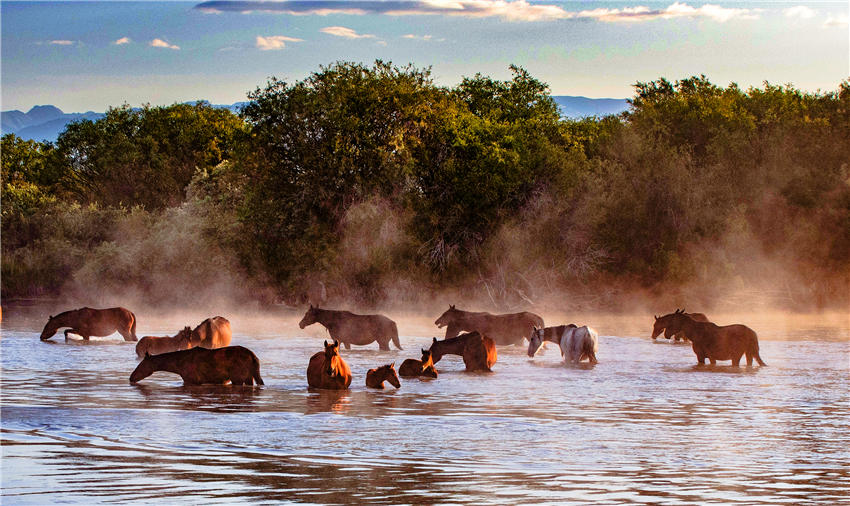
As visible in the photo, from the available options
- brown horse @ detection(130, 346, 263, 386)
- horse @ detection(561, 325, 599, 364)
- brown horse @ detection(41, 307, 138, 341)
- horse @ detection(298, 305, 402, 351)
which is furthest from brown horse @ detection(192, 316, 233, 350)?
horse @ detection(561, 325, 599, 364)

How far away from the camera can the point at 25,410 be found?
13602 millimetres

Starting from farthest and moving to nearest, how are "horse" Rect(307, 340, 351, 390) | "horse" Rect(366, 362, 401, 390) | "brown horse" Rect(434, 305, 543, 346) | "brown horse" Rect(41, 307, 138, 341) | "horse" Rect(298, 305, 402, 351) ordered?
"brown horse" Rect(41, 307, 138, 341), "brown horse" Rect(434, 305, 543, 346), "horse" Rect(298, 305, 402, 351), "horse" Rect(366, 362, 401, 390), "horse" Rect(307, 340, 351, 390)

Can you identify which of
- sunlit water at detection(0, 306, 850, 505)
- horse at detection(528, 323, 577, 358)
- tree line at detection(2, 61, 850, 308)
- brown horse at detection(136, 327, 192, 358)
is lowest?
sunlit water at detection(0, 306, 850, 505)

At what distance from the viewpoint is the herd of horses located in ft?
53.6

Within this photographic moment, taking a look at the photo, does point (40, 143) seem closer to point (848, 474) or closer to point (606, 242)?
point (606, 242)

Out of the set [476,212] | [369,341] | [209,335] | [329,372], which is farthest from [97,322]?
[476,212]

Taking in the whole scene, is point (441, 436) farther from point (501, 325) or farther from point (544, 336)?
point (501, 325)

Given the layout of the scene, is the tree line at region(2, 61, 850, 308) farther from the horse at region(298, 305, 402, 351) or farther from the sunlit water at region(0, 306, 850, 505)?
the sunlit water at region(0, 306, 850, 505)

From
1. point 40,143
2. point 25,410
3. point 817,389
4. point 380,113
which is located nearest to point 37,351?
point 25,410

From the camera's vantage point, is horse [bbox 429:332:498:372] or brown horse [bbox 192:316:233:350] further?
brown horse [bbox 192:316:233:350]

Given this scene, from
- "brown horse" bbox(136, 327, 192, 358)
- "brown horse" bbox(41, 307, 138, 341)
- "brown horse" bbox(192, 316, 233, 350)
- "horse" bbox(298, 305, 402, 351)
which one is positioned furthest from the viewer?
"brown horse" bbox(41, 307, 138, 341)

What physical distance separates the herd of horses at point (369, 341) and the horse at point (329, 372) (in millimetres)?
14

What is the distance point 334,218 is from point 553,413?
28.0 metres

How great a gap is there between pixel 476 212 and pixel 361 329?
1783cm
